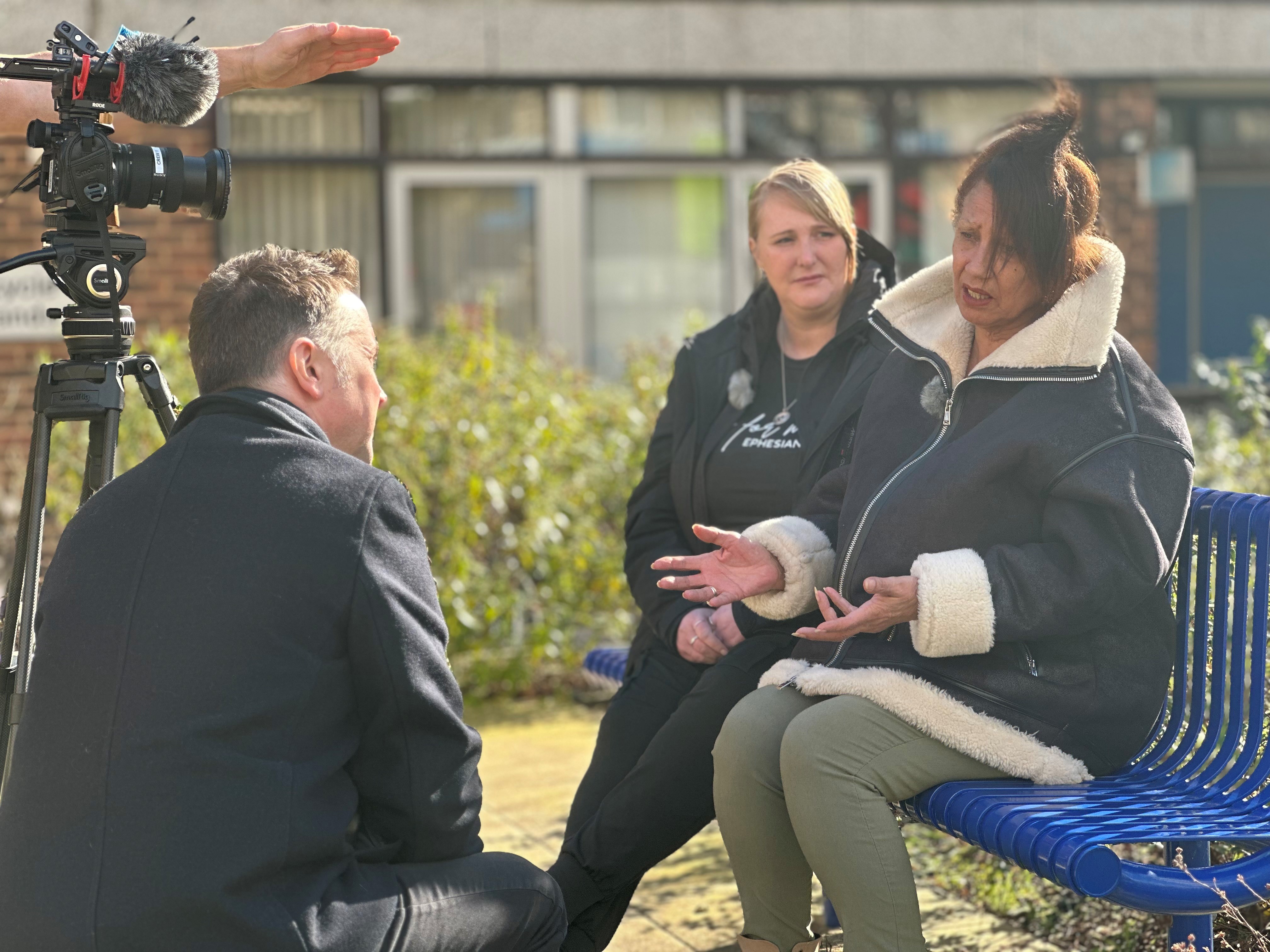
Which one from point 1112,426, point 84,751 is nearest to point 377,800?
point 84,751

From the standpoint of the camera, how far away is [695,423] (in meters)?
3.60

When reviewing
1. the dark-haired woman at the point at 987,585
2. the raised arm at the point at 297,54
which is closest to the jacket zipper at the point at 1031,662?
the dark-haired woman at the point at 987,585

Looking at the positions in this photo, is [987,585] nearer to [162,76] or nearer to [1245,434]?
[162,76]

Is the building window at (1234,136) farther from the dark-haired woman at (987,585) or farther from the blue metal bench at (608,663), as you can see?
the dark-haired woman at (987,585)

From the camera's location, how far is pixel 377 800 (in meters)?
2.16

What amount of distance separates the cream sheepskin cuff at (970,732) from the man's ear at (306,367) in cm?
112

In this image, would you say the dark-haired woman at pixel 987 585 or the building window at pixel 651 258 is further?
the building window at pixel 651 258

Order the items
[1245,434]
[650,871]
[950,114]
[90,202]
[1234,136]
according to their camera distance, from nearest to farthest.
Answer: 1. [90,202]
2. [650,871]
3. [1245,434]
4. [950,114]
5. [1234,136]

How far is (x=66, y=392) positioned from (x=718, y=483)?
1.47 m

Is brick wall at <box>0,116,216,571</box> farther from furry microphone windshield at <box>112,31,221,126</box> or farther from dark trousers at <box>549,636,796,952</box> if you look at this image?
dark trousers at <box>549,636,796,952</box>

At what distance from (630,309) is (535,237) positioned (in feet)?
2.63

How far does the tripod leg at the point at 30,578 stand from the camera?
8.86ft

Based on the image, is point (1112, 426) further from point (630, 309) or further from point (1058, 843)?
point (630, 309)

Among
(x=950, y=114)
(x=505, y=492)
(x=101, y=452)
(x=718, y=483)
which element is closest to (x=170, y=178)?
(x=101, y=452)
